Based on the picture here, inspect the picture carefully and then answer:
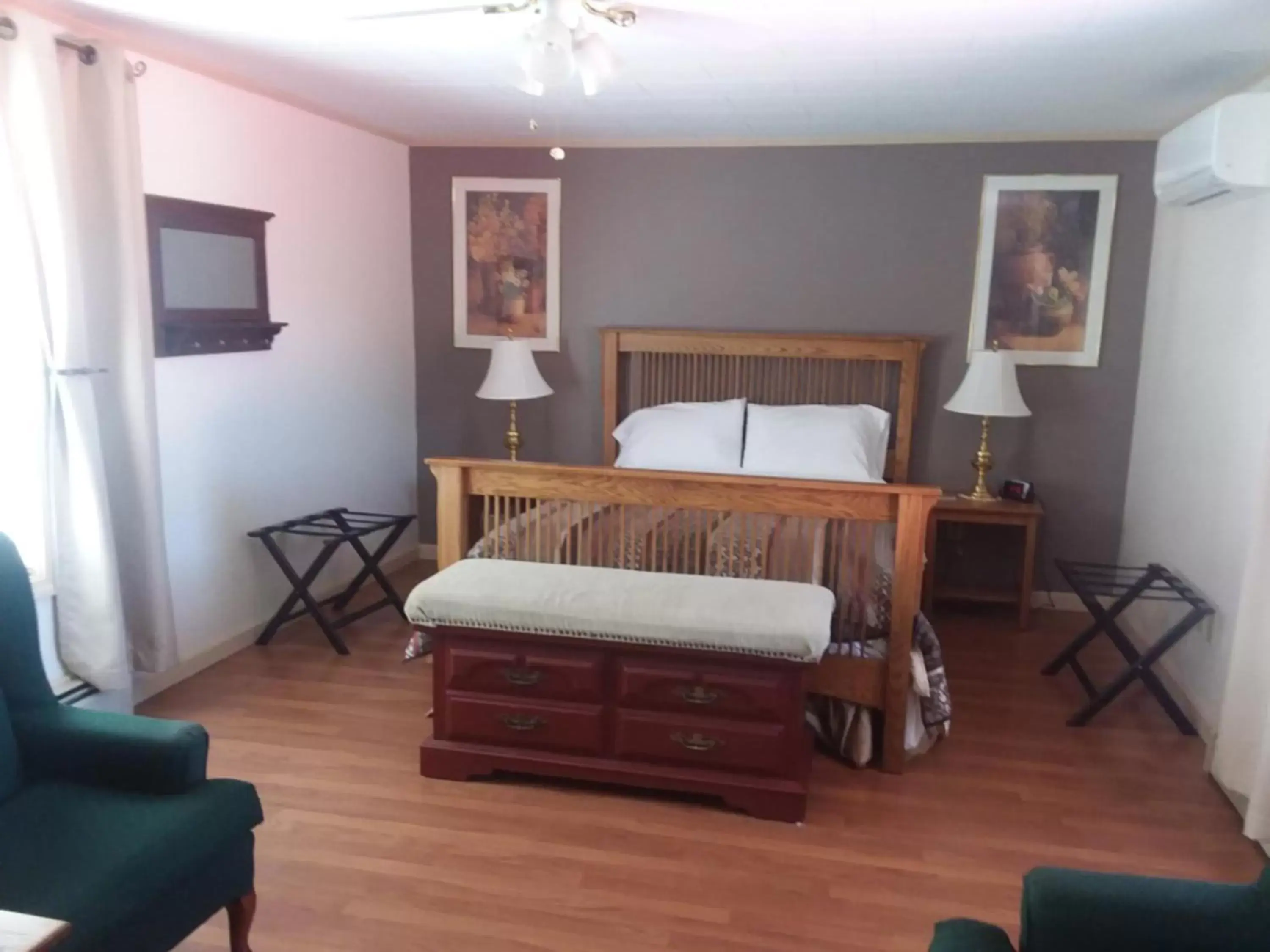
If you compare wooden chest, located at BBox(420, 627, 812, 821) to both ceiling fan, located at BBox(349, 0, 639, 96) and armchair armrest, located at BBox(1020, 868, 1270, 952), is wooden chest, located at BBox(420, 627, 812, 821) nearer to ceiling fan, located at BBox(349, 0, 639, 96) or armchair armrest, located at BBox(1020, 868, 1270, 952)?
armchair armrest, located at BBox(1020, 868, 1270, 952)

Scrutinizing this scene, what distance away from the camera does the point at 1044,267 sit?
435 centimetres

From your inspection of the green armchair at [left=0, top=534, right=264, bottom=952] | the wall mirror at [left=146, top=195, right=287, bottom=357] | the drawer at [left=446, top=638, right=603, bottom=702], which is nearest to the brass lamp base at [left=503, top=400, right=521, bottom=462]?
the wall mirror at [left=146, top=195, right=287, bottom=357]

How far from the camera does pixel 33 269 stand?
8.72 ft

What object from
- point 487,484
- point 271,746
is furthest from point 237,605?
point 487,484

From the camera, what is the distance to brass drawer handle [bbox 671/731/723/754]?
265cm

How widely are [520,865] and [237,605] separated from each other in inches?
77.0

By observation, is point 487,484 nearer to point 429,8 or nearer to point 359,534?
point 359,534

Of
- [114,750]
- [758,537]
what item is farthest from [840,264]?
[114,750]

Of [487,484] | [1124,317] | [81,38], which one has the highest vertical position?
[81,38]

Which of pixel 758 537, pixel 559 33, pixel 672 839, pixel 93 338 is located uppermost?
pixel 559 33

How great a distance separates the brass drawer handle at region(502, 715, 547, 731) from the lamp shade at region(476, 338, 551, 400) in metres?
2.05

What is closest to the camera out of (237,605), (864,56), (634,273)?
(864,56)

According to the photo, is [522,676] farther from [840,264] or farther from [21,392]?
[840,264]

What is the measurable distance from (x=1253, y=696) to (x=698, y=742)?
1513 millimetres
